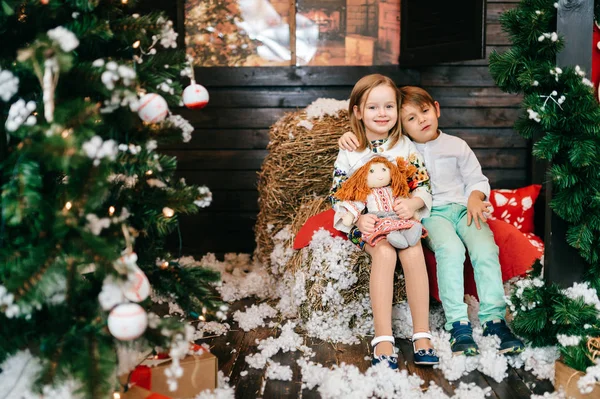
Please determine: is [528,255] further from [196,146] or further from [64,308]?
[196,146]

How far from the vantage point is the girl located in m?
2.34

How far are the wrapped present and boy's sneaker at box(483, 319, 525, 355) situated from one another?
3.63 feet

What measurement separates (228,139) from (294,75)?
63 cm

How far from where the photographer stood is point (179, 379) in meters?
1.89

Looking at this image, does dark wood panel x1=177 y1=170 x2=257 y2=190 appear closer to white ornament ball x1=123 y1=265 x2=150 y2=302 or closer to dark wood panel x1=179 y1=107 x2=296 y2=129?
dark wood panel x1=179 y1=107 x2=296 y2=129

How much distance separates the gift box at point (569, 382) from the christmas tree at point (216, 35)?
2.89m

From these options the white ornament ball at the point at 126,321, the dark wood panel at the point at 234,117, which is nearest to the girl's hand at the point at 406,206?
the white ornament ball at the point at 126,321

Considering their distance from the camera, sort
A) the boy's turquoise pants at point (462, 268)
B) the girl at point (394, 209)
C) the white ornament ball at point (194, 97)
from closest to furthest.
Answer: the white ornament ball at point (194, 97) < the girl at point (394, 209) < the boy's turquoise pants at point (462, 268)

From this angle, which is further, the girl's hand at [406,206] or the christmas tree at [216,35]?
the christmas tree at [216,35]

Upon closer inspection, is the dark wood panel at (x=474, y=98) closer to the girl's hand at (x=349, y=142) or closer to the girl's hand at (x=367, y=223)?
the girl's hand at (x=349, y=142)

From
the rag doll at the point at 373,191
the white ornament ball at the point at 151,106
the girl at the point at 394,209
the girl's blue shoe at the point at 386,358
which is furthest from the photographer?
the rag doll at the point at 373,191

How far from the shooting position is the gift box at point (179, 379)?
5.92ft

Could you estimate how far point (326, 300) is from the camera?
260cm

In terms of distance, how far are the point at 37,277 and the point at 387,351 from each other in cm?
136
